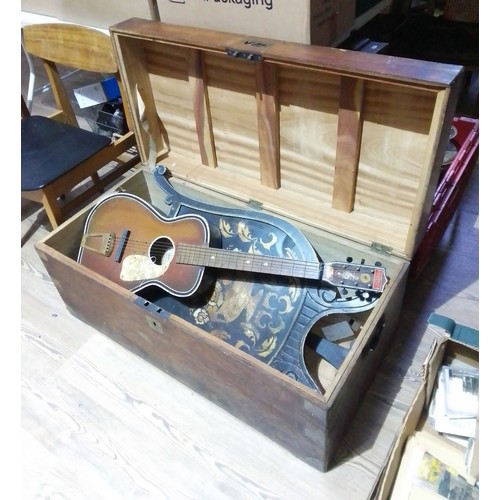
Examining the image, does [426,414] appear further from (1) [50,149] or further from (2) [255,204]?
(1) [50,149]

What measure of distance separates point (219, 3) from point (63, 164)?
23.6 inches

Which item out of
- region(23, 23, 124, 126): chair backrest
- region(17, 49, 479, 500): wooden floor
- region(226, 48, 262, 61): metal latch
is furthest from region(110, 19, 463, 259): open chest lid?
region(17, 49, 479, 500): wooden floor

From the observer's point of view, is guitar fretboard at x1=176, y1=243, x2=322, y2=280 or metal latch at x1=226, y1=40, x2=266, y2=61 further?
guitar fretboard at x1=176, y1=243, x2=322, y2=280

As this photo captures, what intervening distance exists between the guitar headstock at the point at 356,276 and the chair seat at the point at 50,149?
758mm

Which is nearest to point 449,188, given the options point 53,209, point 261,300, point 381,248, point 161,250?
point 381,248

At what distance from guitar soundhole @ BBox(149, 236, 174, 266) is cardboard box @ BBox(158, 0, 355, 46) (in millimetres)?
486

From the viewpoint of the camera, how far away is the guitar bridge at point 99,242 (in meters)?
1.08

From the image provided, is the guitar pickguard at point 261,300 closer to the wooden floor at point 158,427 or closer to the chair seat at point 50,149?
the wooden floor at point 158,427

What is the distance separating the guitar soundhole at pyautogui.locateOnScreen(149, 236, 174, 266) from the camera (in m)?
1.07

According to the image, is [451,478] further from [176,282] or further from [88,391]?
[88,391]

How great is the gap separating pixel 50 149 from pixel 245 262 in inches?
27.3

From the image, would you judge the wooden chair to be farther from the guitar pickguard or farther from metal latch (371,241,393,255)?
metal latch (371,241,393,255)

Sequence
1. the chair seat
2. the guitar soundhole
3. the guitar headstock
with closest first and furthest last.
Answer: the guitar headstock → the guitar soundhole → the chair seat

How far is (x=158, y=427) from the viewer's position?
0.99 metres
